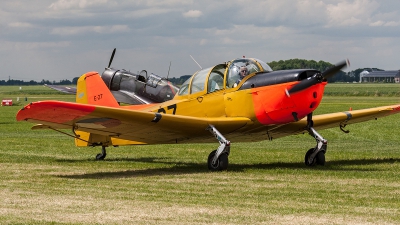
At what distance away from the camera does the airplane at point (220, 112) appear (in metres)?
13.6

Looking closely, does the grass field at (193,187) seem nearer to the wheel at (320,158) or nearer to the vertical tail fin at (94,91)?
the wheel at (320,158)

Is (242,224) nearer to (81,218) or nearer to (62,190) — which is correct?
(81,218)

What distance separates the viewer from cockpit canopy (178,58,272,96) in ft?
48.9

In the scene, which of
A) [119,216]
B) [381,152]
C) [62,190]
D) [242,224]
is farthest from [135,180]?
[381,152]

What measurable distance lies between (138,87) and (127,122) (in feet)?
55.3

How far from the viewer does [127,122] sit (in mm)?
14031

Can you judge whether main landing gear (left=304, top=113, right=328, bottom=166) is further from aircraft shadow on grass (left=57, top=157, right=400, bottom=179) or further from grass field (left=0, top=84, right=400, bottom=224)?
grass field (left=0, top=84, right=400, bottom=224)

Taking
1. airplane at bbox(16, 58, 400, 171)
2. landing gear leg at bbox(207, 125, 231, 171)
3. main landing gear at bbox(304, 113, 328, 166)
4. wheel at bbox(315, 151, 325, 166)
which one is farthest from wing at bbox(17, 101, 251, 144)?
wheel at bbox(315, 151, 325, 166)

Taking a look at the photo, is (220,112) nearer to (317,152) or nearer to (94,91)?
(317,152)

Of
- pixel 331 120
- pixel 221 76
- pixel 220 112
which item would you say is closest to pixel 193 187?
pixel 220 112

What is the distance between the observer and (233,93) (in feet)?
48.7

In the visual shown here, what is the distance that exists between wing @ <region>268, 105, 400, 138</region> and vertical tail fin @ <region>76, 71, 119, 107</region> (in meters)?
4.09

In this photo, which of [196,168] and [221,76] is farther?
[196,168]

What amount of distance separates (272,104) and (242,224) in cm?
610
